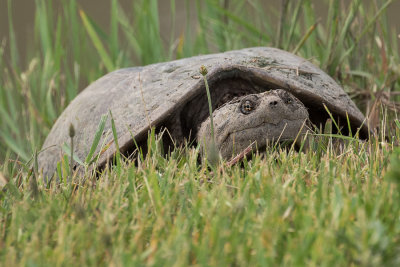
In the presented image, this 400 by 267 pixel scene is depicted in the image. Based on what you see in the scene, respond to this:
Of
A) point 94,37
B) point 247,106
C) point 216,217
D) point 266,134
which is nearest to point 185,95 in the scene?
point 247,106

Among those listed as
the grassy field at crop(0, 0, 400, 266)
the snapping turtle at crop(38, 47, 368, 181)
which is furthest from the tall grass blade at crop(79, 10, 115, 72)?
the grassy field at crop(0, 0, 400, 266)

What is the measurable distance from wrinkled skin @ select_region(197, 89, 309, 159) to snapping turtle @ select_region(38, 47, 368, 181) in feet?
0.68

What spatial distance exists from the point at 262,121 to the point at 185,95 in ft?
1.20

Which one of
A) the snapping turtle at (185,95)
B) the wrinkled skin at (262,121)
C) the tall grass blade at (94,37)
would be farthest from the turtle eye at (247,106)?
the tall grass blade at (94,37)

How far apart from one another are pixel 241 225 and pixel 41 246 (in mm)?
454

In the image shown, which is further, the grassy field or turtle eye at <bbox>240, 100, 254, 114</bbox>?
turtle eye at <bbox>240, 100, 254, 114</bbox>

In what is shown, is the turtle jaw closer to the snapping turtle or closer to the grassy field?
the grassy field

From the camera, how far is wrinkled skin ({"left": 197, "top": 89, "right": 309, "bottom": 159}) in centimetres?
208

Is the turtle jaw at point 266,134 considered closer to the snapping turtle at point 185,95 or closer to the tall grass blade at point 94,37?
the snapping turtle at point 185,95

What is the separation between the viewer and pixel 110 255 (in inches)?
42.8

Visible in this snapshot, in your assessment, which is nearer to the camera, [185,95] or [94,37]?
[185,95]

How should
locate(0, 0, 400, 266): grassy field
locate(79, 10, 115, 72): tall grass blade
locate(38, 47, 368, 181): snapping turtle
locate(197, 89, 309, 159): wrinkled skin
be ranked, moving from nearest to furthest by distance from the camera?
1. locate(0, 0, 400, 266): grassy field
2. locate(197, 89, 309, 159): wrinkled skin
3. locate(38, 47, 368, 181): snapping turtle
4. locate(79, 10, 115, 72): tall grass blade

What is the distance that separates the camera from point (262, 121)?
6.86ft

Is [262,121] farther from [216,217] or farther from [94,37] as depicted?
[94,37]
